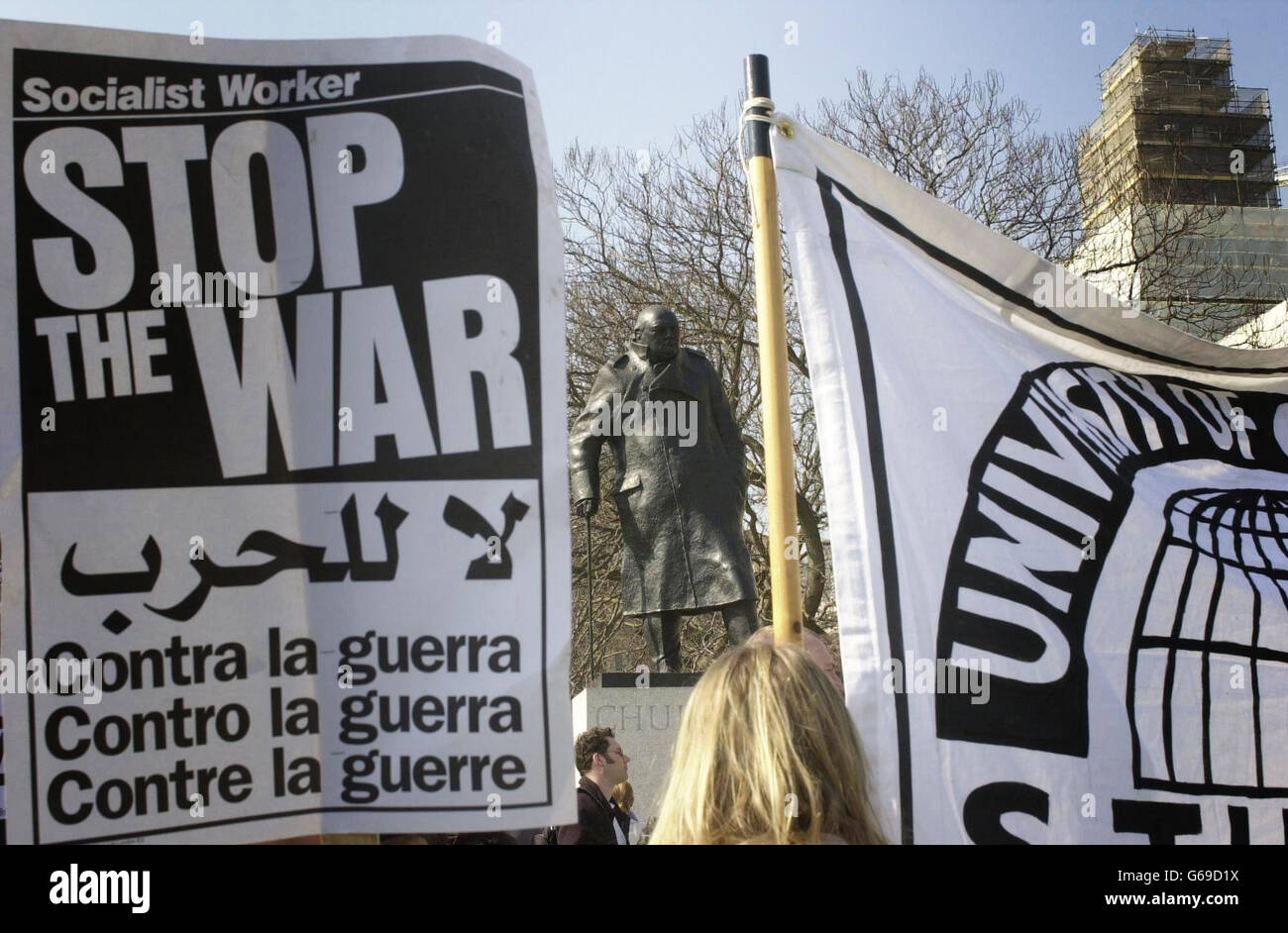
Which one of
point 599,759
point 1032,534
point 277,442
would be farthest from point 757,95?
point 599,759

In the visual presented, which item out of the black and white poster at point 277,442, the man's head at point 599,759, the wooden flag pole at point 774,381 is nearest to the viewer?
the black and white poster at point 277,442

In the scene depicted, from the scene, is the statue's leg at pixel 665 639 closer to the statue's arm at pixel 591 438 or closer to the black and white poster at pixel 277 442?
the statue's arm at pixel 591 438

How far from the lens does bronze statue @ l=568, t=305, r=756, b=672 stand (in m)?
6.06

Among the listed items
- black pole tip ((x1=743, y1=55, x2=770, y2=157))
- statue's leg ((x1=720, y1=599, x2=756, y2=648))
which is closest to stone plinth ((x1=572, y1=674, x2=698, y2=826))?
statue's leg ((x1=720, y1=599, x2=756, y2=648))

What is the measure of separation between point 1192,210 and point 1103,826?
51.1ft

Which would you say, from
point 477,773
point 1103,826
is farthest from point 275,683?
point 1103,826

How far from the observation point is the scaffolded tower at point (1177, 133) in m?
16.3

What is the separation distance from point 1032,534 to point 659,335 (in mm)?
3541

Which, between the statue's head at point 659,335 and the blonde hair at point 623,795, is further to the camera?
the statue's head at point 659,335

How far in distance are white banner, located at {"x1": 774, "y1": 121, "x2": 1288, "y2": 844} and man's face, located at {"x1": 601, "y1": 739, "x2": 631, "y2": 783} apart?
217cm

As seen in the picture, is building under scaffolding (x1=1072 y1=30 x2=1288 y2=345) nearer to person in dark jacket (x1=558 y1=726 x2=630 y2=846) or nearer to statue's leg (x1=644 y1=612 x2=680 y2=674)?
statue's leg (x1=644 y1=612 x2=680 y2=674)

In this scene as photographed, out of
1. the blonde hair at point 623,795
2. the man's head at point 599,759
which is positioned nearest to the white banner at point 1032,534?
the man's head at point 599,759

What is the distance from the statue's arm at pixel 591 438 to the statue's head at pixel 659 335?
0.23 meters

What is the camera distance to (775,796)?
1646 mm
